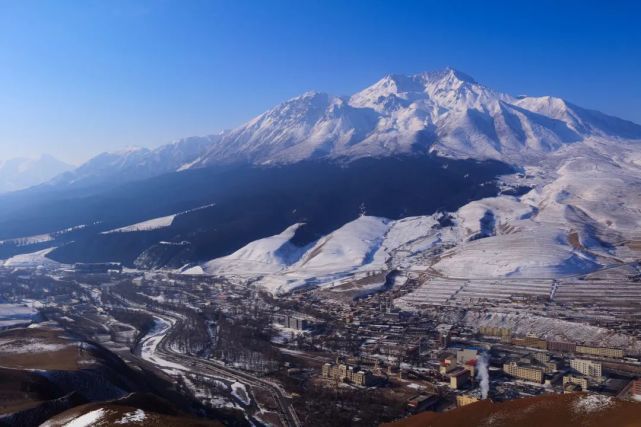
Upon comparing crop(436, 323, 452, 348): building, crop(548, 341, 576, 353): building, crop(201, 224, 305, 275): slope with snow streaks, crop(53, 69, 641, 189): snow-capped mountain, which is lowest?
crop(548, 341, 576, 353): building

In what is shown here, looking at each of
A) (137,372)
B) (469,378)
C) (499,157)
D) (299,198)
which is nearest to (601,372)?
(469,378)

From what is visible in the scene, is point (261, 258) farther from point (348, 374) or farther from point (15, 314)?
point (348, 374)

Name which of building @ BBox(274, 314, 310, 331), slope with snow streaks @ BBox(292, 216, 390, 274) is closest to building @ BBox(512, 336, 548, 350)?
building @ BBox(274, 314, 310, 331)

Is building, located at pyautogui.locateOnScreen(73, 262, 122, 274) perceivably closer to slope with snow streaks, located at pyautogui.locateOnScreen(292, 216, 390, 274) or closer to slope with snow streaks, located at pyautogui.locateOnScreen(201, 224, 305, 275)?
slope with snow streaks, located at pyautogui.locateOnScreen(201, 224, 305, 275)

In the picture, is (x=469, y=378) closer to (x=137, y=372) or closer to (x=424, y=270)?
(x=137, y=372)

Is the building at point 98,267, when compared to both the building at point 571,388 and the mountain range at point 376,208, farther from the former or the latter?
the building at point 571,388
